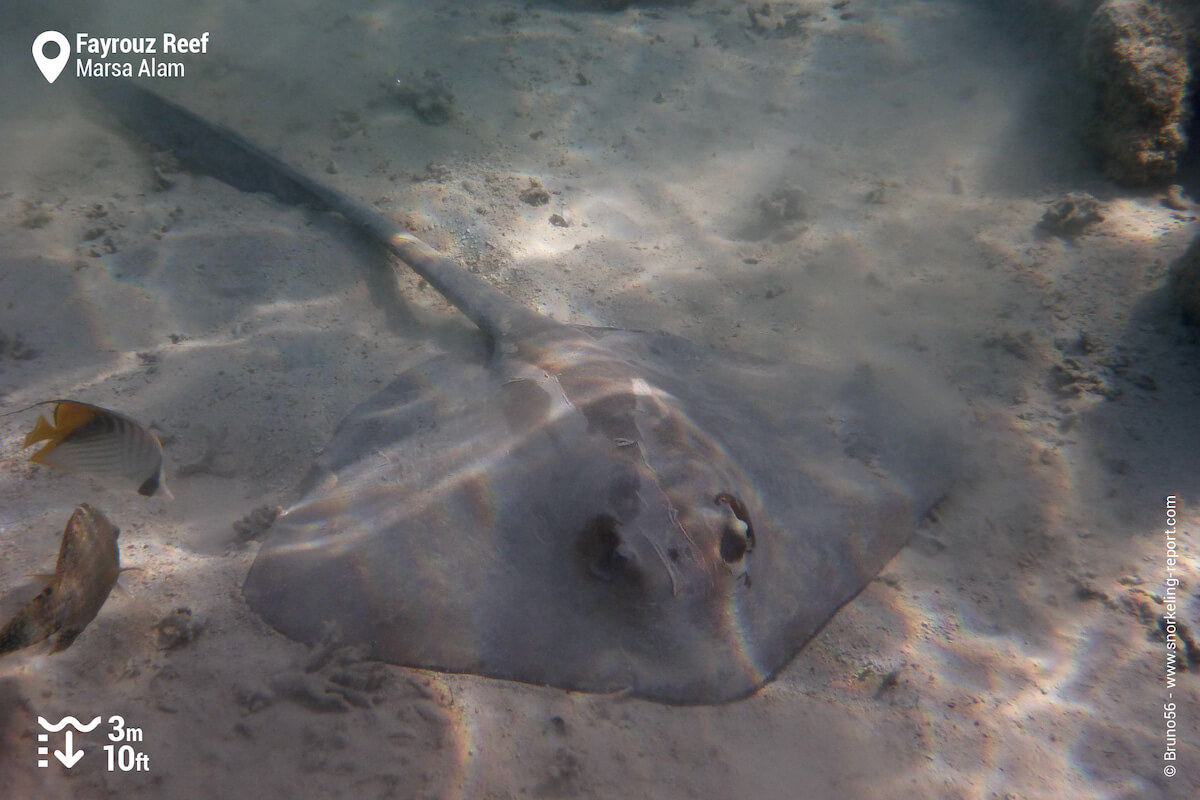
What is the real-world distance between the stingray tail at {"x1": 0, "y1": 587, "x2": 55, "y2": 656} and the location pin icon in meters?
9.46

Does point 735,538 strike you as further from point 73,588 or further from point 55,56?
point 55,56

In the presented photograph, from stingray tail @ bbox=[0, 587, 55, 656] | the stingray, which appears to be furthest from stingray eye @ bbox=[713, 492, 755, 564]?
stingray tail @ bbox=[0, 587, 55, 656]

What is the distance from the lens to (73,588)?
91.2 inches

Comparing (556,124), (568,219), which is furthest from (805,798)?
(556,124)

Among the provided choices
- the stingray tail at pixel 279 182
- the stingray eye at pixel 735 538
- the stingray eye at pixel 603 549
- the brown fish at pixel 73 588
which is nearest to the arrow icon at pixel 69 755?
the brown fish at pixel 73 588

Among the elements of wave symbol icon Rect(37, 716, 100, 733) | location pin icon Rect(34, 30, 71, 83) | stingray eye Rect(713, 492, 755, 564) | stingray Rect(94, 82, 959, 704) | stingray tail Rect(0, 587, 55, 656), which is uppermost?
location pin icon Rect(34, 30, 71, 83)

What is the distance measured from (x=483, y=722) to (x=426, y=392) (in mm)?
2169

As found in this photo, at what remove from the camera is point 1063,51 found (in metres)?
7.12

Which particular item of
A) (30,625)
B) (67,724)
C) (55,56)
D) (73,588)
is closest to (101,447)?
(73,588)

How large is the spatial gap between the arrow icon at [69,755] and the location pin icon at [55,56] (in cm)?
965

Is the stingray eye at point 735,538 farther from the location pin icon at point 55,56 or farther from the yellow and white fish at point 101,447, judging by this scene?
the location pin icon at point 55,56

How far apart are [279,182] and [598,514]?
5.48m

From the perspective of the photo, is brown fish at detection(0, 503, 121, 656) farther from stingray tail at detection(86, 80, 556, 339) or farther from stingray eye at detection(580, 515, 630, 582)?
stingray tail at detection(86, 80, 556, 339)

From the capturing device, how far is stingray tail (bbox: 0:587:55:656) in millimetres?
2031
